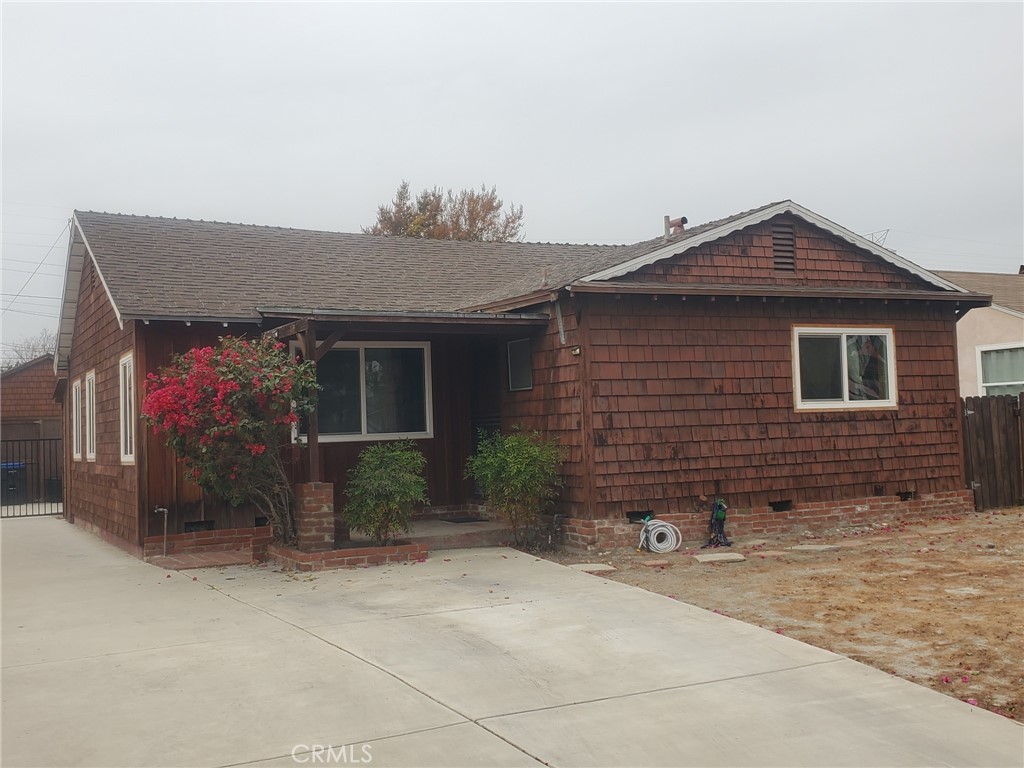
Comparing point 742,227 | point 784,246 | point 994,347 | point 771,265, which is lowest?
point 994,347

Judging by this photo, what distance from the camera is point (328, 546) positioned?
10438 millimetres

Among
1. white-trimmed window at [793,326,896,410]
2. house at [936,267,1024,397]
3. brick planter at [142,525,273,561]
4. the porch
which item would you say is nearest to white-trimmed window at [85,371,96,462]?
brick planter at [142,525,273,561]

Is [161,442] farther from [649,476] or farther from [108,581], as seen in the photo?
[649,476]

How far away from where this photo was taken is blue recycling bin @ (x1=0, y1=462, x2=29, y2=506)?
26639 millimetres

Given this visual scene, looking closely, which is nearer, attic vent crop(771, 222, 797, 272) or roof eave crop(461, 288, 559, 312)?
roof eave crop(461, 288, 559, 312)

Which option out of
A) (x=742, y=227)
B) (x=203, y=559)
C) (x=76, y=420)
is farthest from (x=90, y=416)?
(x=742, y=227)

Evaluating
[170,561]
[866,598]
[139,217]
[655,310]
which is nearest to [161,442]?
[170,561]

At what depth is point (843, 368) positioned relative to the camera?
12.8 m

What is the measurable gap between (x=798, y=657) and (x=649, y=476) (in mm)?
5021

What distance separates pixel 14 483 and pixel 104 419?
1487cm

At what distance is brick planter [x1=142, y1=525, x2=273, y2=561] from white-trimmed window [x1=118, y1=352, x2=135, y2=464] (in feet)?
4.10

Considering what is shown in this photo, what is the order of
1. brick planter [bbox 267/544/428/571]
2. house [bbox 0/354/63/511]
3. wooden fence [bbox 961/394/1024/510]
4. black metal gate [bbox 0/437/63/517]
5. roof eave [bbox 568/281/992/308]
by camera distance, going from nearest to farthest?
brick planter [bbox 267/544/428/571], roof eave [bbox 568/281/992/308], wooden fence [bbox 961/394/1024/510], black metal gate [bbox 0/437/63/517], house [bbox 0/354/63/511]

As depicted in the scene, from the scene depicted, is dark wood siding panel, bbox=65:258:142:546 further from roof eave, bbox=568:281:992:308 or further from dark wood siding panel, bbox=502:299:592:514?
roof eave, bbox=568:281:992:308

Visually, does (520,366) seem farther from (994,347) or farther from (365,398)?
(994,347)
